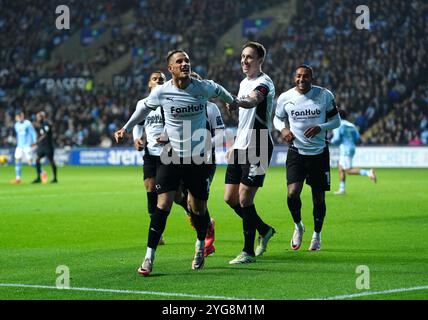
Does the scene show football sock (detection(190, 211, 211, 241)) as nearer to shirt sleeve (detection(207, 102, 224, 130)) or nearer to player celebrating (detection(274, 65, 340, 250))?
shirt sleeve (detection(207, 102, 224, 130))

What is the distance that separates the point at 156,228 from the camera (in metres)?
10.2

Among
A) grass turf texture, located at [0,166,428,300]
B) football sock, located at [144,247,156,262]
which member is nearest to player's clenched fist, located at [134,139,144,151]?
grass turf texture, located at [0,166,428,300]

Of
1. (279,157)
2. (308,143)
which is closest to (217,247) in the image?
(308,143)

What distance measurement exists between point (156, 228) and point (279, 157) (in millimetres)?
29934

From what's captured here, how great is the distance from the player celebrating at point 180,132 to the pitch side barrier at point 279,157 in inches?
1070

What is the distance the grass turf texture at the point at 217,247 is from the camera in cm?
908

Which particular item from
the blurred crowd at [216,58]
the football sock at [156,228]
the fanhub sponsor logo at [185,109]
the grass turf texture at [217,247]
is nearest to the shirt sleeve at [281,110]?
the grass turf texture at [217,247]

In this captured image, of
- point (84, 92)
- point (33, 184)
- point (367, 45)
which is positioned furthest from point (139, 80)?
point (33, 184)

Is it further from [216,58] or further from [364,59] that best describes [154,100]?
[216,58]

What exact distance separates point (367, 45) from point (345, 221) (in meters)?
26.9

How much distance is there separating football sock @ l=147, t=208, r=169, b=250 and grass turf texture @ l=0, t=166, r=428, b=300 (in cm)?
35

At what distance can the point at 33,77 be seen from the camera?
52688 mm

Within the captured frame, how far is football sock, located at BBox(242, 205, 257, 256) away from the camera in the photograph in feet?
36.6
